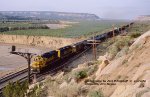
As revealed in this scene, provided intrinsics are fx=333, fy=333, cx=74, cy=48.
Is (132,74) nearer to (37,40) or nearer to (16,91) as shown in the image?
(16,91)

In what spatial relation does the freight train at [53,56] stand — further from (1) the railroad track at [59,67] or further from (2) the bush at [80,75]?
(2) the bush at [80,75]

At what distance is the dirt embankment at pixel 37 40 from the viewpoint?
9131 cm

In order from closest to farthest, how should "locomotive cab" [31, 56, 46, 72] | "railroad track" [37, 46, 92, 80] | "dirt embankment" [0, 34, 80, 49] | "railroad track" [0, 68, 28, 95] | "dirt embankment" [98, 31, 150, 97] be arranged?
"dirt embankment" [98, 31, 150, 97] → "railroad track" [0, 68, 28, 95] → "railroad track" [37, 46, 92, 80] → "locomotive cab" [31, 56, 46, 72] → "dirt embankment" [0, 34, 80, 49]

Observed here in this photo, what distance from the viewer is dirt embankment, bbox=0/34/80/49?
91312 mm

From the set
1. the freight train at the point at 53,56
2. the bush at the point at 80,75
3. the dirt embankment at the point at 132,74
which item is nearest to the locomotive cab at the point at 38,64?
the freight train at the point at 53,56

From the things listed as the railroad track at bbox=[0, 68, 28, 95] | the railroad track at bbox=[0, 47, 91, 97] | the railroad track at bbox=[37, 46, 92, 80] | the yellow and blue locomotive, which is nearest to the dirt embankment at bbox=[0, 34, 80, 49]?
the railroad track at bbox=[37, 46, 92, 80]

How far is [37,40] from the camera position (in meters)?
98.9

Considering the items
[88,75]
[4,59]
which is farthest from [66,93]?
[4,59]

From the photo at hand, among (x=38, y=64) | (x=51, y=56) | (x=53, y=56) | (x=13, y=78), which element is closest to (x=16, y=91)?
(x=13, y=78)

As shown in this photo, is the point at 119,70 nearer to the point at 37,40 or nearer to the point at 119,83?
the point at 119,83

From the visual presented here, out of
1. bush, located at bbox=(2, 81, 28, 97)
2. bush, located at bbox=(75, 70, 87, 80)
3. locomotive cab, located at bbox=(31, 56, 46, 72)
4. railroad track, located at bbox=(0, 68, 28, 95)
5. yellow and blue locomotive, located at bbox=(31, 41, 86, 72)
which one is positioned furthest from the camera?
yellow and blue locomotive, located at bbox=(31, 41, 86, 72)

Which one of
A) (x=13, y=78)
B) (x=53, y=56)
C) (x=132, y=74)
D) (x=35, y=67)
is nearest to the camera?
(x=132, y=74)

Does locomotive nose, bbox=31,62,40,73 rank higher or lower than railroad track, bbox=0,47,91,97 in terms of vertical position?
higher

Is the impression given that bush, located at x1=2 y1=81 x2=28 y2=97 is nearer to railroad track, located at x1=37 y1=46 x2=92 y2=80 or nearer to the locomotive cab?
railroad track, located at x1=37 y1=46 x2=92 y2=80
